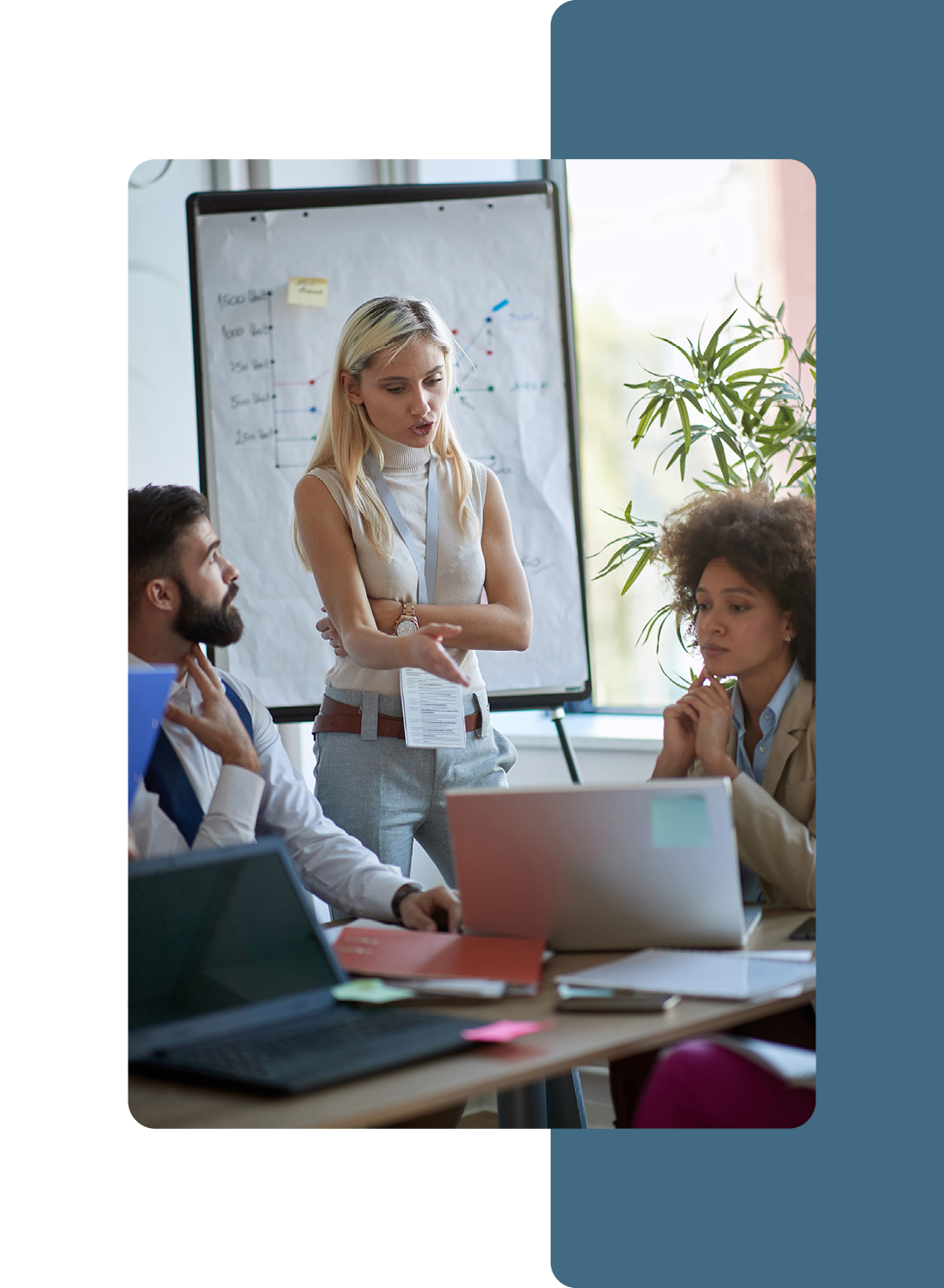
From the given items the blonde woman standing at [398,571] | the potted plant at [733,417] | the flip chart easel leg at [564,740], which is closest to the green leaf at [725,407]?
the potted plant at [733,417]

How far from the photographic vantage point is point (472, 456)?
1577 millimetres

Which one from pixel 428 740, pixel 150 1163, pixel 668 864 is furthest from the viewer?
A: pixel 428 740

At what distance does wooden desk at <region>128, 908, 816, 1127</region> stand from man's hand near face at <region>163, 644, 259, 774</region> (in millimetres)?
420

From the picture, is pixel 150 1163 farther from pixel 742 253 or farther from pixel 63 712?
pixel 742 253

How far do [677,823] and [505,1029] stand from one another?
1.03 feet

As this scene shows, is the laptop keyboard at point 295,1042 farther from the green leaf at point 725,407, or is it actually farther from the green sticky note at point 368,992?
the green leaf at point 725,407

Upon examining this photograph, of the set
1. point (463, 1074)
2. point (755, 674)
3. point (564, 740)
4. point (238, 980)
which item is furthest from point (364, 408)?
point (463, 1074)

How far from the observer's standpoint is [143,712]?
1.44 metres

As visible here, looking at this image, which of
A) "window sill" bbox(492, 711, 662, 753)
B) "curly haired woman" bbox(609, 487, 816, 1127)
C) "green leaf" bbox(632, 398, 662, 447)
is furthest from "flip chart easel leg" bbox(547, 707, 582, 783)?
"green leaf" bbox(632, 398, 662, 447)

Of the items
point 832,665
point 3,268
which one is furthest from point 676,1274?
point 3,268

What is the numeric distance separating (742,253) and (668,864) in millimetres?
749

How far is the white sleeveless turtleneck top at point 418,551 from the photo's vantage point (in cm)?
153

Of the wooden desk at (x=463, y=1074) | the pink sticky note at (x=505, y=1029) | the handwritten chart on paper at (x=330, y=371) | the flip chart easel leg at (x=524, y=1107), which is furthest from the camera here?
the handwritten chart on paper at (x=330, y=371)

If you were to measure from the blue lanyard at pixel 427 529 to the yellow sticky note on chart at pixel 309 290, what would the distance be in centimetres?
23
